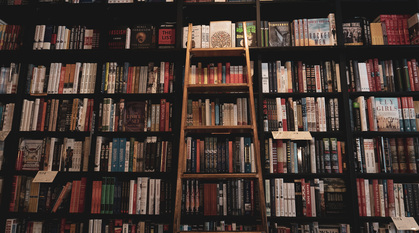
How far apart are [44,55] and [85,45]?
12.9 inches

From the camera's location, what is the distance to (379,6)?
1928 mm

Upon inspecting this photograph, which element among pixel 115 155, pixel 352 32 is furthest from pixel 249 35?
pixel 115 155

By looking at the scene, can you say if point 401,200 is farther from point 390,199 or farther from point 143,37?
point 143,37

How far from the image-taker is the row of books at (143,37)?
1.89 m

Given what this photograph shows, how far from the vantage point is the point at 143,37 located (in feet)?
6.26

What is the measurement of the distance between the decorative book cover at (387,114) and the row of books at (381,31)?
45 centimetres

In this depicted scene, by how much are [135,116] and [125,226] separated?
2.56ft

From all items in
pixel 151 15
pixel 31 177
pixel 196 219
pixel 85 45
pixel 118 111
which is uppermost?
pixel 151 15

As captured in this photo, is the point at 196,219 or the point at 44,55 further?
the point at 44,55

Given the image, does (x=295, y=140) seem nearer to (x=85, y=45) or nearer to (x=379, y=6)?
(x=379, y=6)

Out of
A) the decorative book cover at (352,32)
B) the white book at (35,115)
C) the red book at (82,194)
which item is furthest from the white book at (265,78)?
the white book at (35,115)

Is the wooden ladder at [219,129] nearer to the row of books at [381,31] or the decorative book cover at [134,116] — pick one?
the decorative book cover at [134,116]

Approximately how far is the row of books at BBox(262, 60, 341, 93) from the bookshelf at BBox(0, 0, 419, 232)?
0.14ft

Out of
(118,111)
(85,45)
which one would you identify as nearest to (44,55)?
(85,45)
